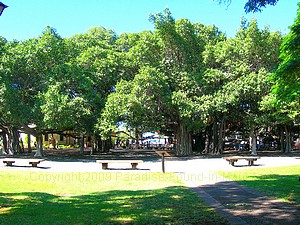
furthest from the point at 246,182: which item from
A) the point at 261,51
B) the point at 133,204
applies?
the point at 261,51

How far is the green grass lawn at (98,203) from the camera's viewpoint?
6129 millimetres

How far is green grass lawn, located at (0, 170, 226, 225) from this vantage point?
6.13m

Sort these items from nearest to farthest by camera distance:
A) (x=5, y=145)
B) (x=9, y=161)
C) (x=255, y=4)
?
(x=255, y=4) → (x=9, y=161) → (x=5, y=145)

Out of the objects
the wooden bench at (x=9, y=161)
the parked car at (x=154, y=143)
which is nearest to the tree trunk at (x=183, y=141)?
the wooden bench at (x=9, y=161)

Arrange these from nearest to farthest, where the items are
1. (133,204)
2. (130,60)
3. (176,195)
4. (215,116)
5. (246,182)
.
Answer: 1. (133,204)
2. (176,195)
3. (246,182)
4. (130,60)
5. (215,116)

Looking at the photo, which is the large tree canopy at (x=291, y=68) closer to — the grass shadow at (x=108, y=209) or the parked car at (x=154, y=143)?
the grass shadow at (x=108, y=209)

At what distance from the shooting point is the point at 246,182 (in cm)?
1154

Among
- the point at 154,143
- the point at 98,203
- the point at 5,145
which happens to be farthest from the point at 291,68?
the point at 154,143

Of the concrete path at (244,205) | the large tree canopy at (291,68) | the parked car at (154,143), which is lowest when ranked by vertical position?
the concrete path at (244,205)

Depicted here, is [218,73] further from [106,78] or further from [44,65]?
[44,65]

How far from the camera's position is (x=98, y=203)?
7.94m

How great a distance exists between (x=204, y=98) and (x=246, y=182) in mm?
13459

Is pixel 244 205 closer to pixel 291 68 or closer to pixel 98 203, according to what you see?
pixel 98 203

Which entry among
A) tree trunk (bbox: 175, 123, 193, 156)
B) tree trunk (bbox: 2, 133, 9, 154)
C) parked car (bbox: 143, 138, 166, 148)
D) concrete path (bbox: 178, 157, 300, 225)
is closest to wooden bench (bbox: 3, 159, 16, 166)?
concrete path (bbox: 178, 157, 300, 225)
